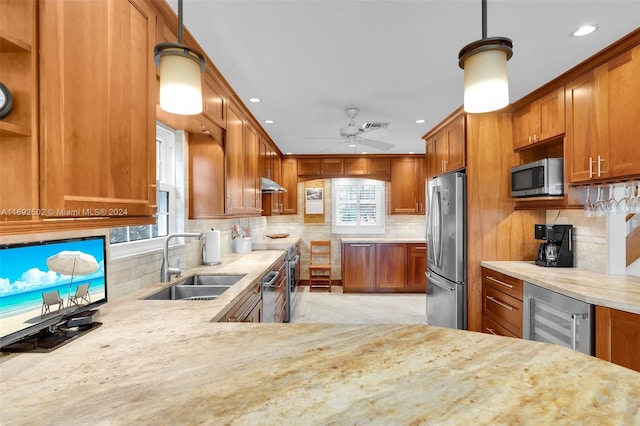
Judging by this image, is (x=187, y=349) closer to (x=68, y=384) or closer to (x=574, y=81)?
(x=68, y=384)

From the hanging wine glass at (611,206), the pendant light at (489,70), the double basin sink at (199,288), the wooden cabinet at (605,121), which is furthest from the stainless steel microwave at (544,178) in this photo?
the double basin sink at (199,288)

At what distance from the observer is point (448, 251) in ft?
10.9

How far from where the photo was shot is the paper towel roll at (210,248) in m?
2.82

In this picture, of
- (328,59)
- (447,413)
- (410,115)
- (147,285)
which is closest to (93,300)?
(147,285)

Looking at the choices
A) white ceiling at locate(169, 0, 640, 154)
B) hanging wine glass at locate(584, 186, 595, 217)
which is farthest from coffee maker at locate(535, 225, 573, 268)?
white ceiling at locate(169, 0, 640, 154)

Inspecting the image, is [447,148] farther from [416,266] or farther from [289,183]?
[289,183]

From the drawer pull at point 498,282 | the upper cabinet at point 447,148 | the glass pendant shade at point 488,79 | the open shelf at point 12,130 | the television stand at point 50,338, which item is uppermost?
the upper cabinet at point 447,148

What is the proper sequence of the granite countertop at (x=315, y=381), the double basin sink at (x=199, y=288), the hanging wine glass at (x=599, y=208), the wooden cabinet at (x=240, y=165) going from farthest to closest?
the wooden cabinet at (x=240, y=165) → the hanging wine glass at (x=599, y=208) → the double basin sink at (x=199, y=288) → the granite countertop at (x=315, y=381)

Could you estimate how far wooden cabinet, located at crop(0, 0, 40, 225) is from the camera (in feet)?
2.88

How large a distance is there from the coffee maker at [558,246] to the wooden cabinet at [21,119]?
3.53m

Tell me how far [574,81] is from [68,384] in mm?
3440

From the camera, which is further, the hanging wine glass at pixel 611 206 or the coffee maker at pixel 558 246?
the coffee maker at pixel 558 246

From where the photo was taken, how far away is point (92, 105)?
110 cm

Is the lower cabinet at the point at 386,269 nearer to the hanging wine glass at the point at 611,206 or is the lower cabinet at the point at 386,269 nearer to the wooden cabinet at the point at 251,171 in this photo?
the wooden cabinet at the point at 251,171
